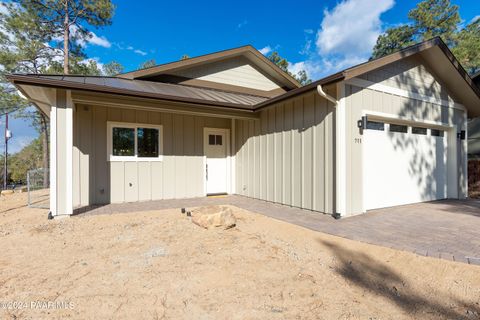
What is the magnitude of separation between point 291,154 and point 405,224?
2694mm

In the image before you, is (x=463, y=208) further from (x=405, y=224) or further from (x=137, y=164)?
(x=137, y=164)

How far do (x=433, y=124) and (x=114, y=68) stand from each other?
27217 millimetres

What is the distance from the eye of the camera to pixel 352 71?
436 centimetres

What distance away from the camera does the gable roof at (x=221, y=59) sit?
726 centimetres

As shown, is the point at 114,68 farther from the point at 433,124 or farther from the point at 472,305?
the point at 472,305

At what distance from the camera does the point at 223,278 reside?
2527mm

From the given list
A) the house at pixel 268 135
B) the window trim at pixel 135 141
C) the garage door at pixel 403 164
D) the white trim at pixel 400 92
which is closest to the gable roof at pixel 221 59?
the house at pixel 268 135

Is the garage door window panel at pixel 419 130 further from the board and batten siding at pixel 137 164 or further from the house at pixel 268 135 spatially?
the board and batten siding at pixel 137 164

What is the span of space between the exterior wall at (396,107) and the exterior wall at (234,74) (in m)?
4.75

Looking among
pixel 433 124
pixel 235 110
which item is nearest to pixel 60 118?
pixel 235 110

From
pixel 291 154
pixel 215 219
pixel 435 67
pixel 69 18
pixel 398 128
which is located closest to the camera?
pixel 215 219

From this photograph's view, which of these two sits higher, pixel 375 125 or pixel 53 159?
pixel 375 125

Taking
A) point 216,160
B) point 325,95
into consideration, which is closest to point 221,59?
point 216,160

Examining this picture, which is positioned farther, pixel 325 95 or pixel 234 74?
pixel 234 74
